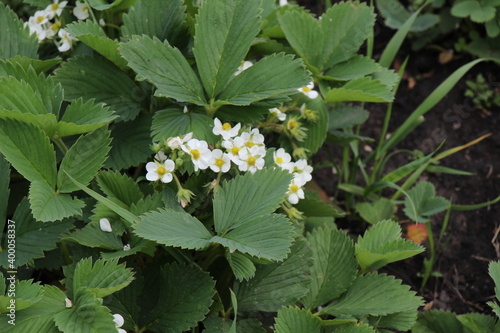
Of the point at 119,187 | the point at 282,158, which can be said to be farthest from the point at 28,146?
the point at 282,158

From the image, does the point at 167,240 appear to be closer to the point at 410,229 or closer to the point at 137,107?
the point at 137,107

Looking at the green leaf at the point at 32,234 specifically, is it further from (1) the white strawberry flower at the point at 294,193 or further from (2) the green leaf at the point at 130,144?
(1) the white strawberry flower at the point at 294,193

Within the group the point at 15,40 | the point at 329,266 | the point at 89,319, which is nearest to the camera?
the point at 89,319

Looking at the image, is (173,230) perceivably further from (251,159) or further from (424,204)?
(424,204)

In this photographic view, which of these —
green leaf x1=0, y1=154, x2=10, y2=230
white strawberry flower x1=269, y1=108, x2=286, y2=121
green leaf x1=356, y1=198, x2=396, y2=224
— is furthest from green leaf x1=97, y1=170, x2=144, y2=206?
green leaf x1=356, y1=198, x2=396, y2=224

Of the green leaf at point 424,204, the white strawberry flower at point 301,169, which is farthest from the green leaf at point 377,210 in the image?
the white strawberry flower at point 301,169
